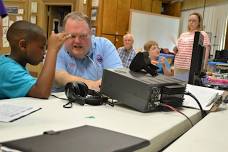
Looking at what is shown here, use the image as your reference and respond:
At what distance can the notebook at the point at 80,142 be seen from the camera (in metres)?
0.66

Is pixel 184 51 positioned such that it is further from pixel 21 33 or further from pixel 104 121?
pixel 104 121

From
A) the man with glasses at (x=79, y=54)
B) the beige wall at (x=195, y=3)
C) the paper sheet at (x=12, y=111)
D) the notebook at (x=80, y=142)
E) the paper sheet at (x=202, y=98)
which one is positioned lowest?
the paper sheet at (x=202, y=98)

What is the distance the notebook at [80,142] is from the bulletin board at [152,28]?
5638 millimetres

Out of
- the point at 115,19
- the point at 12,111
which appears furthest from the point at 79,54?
the point at 115,19

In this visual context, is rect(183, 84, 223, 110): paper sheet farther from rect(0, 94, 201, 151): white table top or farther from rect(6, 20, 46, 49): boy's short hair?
rect(6, 20, 46, 49): boy's short hair

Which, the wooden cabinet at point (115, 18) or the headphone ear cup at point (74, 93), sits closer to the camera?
the headphone ear cup at point (74, 93)

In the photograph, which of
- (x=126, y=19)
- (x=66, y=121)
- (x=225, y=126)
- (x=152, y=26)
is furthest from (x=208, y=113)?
(x=152, y=26)

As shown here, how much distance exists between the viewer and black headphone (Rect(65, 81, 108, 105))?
126cm

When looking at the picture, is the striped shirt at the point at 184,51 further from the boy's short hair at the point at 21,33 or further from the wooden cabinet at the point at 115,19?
the boy's short hair at the point at 21,33

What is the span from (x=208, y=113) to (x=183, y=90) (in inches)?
5.2

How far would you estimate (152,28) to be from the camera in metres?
7.09

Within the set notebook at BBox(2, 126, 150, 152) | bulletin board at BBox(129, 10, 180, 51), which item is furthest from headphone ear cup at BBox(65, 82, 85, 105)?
bulletin board at BBox(129, 10, 180, 51)

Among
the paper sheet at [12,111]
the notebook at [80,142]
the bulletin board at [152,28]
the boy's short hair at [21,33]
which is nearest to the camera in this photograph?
the notebook at [80,142]

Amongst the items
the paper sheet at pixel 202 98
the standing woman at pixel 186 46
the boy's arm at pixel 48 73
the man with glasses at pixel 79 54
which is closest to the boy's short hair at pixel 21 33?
the boy's arm at pixel 48 73
